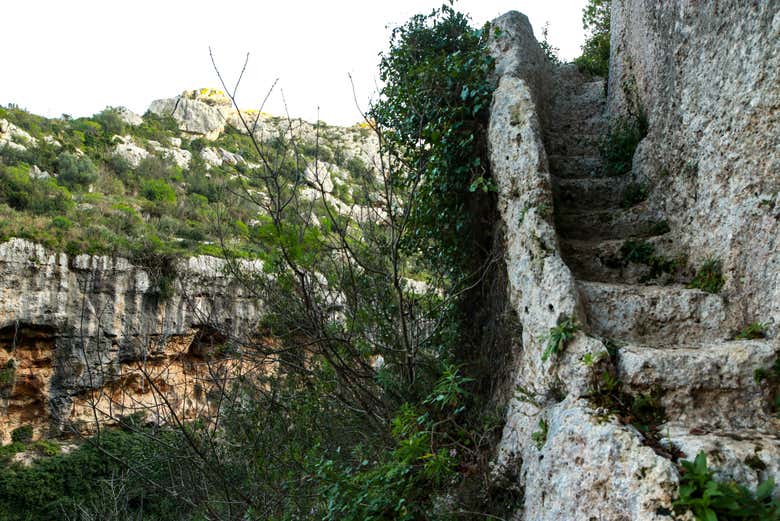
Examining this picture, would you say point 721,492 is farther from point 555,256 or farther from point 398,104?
point 398,104

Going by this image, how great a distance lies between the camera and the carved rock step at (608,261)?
371 centimetres

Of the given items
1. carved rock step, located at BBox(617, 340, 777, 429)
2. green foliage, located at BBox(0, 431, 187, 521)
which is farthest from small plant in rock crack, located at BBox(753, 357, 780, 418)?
green foliage, located at BBox(0, 431, 187, 521)

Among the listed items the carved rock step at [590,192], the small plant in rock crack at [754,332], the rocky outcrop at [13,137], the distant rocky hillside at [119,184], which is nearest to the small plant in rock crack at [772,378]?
the small plant in rock crack at [754,332]

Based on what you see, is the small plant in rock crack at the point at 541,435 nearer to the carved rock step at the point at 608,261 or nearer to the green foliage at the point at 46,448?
the carved rock step at the point at 608,261

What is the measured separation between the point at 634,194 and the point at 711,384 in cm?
231

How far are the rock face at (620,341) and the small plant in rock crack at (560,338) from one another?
0.03 m

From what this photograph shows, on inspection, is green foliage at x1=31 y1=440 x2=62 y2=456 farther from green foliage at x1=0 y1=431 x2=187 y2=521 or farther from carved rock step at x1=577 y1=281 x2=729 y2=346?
carved rock step at x1=577 y1=281 x2=729 y2=346

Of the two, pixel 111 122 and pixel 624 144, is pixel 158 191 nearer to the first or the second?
pixel 111 122

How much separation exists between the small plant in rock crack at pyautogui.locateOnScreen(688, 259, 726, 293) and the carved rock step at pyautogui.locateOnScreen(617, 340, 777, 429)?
586 millimetres

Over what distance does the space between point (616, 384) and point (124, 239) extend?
20741 mm

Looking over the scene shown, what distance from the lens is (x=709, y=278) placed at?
3236 mm

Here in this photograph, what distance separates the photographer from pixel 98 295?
18.1 metres

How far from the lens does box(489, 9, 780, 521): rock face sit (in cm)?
226

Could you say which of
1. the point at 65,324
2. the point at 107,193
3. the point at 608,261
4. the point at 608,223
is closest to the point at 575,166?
the point at 608,223
